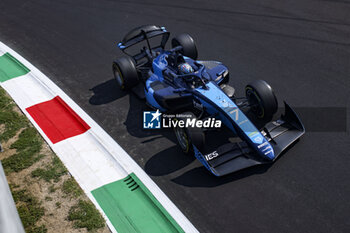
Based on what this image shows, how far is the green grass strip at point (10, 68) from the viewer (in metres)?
9.64

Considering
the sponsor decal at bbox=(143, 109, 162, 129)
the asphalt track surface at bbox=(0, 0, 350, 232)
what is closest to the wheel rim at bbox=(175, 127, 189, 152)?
the asphalt track surface at bbox=(0, 0, 350, 232)

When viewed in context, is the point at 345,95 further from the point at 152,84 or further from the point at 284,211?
the point at 152,84

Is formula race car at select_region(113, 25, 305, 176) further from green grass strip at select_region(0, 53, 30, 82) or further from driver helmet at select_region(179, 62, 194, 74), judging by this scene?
green grass strip at select_region(0, 53, 30, 82)

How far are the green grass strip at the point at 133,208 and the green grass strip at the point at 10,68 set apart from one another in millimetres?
5310

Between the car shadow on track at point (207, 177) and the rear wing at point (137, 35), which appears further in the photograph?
the rear wing at point (137, 35)

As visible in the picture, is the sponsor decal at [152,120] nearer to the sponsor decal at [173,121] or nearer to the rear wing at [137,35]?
the sponsor decal at [173,121]

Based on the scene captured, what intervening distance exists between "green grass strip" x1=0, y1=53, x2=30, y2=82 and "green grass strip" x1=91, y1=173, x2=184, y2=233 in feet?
17.4

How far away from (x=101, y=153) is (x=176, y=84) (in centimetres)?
227

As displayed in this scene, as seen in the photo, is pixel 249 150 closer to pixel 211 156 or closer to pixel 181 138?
pixel 211 156

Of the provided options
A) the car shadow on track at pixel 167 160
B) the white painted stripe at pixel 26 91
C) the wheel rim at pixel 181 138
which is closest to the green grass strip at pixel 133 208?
the car shadow on track at pixel 167 160

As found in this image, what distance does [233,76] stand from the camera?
9.11 meters

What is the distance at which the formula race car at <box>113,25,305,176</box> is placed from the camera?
634 centimetres

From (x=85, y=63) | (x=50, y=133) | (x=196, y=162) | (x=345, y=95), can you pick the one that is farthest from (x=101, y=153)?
(x=345, y=95)

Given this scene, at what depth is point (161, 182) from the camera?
634 cm
